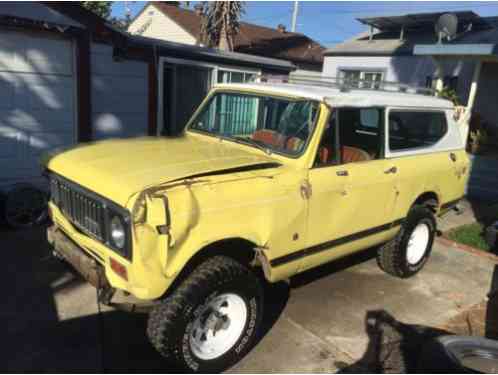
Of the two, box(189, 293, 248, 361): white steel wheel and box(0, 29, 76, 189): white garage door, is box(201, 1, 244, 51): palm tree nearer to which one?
box(0, 29, 76, 189): white garage door

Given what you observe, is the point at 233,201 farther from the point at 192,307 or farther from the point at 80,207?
the point at 80,207

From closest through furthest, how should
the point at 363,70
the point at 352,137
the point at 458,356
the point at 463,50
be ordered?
the point at 458,356
the point at 352,137
the point at 463,50
the point at 363,70

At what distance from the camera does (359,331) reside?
3.96 metres

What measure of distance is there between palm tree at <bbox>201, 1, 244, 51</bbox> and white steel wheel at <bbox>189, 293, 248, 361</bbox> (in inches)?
538

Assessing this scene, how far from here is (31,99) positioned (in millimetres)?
7105

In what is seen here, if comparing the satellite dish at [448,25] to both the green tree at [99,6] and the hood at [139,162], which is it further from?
the green tree at [99,6]

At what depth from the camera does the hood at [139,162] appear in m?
2.84

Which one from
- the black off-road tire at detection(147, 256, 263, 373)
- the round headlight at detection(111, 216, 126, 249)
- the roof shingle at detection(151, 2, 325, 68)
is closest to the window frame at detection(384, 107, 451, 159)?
the black off-road tire at detection(147, 256, 263, 373)

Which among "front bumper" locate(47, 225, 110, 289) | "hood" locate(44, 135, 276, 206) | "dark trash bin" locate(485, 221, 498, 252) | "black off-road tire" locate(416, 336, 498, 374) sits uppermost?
"hood" locate(44, 135, 276, 206)

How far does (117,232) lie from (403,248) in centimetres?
340

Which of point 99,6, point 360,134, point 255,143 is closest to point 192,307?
point 255,143

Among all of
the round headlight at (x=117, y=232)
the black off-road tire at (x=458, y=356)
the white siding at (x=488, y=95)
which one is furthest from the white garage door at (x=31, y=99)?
the white siding at (x=488, y=95)

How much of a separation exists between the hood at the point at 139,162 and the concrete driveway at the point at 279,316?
1.33 metres

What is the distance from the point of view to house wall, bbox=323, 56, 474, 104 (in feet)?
45.0
